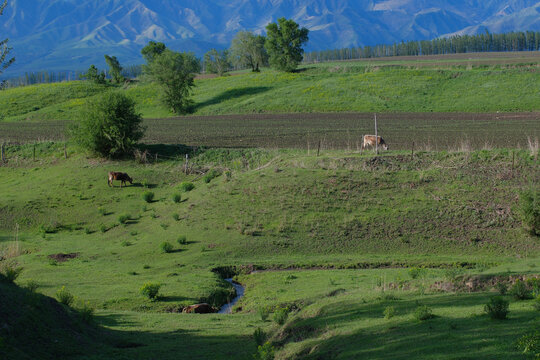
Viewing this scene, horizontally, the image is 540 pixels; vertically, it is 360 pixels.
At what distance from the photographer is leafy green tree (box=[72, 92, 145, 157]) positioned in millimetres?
50500

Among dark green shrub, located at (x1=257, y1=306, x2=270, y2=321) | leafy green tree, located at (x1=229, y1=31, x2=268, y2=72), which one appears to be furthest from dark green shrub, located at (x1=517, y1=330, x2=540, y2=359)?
leafy green tree, located at (x1=229, y1=31, x2=268, y2=72)

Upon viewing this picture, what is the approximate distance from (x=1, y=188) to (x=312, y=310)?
1585 inches

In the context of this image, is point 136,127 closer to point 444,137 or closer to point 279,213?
point 279,213

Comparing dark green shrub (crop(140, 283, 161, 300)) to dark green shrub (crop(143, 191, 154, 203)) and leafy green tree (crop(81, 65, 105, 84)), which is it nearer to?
dark green shrub (crop(143, 191, 154, 203))

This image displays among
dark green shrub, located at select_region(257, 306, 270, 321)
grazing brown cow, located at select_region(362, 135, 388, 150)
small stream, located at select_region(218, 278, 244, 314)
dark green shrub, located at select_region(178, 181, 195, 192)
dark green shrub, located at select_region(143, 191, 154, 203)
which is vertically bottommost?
small stream, located at select_region(218, 278, 244, 314)

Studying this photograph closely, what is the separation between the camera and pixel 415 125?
62.6 m

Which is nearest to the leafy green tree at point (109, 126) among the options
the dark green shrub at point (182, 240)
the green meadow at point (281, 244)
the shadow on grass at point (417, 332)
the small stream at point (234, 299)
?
the green meadow at point (281, 244)

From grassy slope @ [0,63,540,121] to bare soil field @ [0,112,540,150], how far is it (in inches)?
253

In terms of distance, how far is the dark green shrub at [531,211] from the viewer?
98.2 feet

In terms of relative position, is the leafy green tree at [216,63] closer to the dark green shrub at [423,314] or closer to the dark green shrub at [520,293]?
the dark green shrub at [520,293]

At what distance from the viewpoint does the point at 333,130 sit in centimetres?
6259

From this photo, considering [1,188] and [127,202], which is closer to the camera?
[127,202]

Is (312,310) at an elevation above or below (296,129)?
below

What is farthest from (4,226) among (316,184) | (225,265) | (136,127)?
(316,184)
